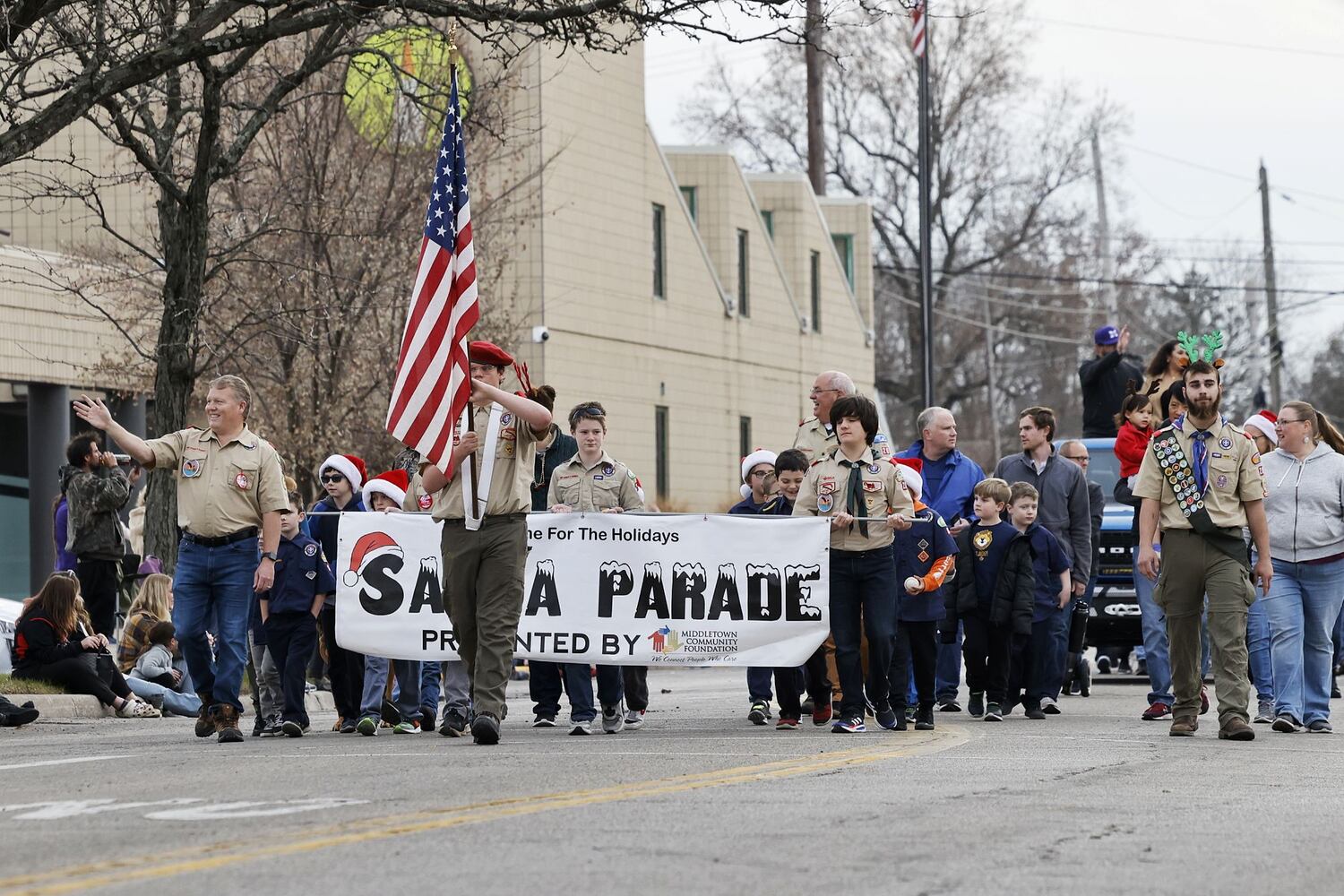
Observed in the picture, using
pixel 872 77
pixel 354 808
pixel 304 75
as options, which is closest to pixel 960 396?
pixel 872 77

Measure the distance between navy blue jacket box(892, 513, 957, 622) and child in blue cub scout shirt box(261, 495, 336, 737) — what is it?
370 centimetres

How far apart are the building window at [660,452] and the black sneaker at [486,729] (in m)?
28.9

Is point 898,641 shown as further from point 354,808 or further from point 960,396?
point 960,396

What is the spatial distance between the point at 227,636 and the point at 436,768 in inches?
121

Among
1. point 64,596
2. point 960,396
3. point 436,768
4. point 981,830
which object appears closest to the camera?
point 981,830

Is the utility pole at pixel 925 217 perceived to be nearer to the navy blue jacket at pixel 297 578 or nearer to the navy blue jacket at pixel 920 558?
the navy blue jacket at pixel 920 558

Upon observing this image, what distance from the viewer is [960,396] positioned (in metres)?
67.8

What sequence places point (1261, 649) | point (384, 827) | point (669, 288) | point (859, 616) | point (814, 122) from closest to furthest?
point (384, 827), point (859, 616), point (1261, 649), point (669, 288), point (814, 122)

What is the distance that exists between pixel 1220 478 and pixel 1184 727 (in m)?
1.53

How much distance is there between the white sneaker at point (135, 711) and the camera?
16953mm

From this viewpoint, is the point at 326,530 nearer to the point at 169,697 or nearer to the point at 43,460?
the point at 169,697

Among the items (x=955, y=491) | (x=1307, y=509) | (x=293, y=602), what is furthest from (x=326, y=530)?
(x=1307, y=509)

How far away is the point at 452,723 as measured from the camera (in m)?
13.1

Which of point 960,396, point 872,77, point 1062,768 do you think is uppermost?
point 872,77
